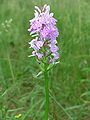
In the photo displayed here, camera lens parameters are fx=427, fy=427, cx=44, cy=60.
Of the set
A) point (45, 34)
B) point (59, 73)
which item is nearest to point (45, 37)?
point (45, 34)

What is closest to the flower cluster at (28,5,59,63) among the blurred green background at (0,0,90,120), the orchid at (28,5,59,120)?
the orchid at (28,5,59,120)

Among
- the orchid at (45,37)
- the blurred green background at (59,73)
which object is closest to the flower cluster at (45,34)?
the orchid at (45,37)

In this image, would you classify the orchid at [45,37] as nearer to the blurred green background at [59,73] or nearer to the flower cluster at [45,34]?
the flower cluster at [45,34]

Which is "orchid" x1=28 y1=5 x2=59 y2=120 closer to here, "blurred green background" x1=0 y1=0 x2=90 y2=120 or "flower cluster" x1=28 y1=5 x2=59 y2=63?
"flower cluster" x1=28 y1=5 x2=59 y2=63

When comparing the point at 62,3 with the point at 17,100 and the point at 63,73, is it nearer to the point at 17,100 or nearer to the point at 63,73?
the point at 63,73

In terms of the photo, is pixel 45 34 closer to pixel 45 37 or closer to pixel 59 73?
pixel 45 37
